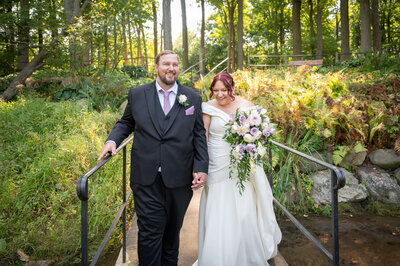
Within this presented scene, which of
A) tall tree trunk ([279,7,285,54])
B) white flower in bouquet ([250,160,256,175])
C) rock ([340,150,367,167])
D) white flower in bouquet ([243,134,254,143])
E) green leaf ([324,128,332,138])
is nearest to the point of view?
white flower in bouquet ([243,134,254,143])

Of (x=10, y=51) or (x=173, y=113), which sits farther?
(x=10, y=51)

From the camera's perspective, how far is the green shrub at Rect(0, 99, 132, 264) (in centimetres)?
→ 406

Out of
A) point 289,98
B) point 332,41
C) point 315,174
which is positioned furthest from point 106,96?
point 332,41

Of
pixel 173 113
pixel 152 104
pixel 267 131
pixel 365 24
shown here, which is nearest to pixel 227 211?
pixel 267 131

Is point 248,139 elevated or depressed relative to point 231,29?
depressed

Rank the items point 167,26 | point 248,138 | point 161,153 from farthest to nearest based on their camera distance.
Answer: point 167,26, point 248,138, point 161,153

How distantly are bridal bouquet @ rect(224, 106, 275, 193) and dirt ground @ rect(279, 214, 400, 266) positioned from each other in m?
1.82

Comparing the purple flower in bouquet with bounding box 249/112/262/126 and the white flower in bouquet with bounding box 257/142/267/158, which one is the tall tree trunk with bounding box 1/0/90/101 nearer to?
the purple flower in bouquet with bounding box 249/112/262/126

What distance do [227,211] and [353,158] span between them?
3851 mm

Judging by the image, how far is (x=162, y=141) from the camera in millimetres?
2523

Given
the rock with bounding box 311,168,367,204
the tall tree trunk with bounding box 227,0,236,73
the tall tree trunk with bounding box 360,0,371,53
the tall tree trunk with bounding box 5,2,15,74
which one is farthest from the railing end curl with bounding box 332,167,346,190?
the tall tree trunk with bounding box 227,0,236,73

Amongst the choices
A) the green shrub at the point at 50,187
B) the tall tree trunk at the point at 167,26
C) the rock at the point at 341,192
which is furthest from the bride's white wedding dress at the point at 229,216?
the tall tree trunk at the point at 167,26

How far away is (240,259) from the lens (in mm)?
2953

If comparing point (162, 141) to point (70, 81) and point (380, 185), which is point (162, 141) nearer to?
point (380, 185)
